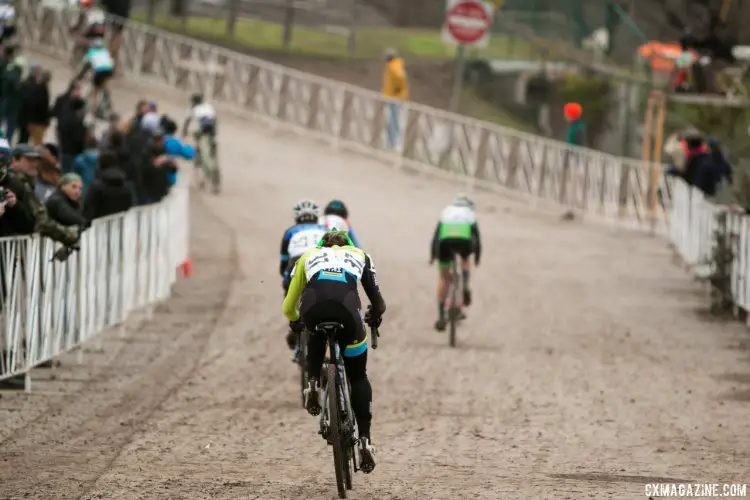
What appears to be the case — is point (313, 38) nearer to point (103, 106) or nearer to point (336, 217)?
point (103, 106)

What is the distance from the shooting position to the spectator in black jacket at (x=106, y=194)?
1927 centimetres

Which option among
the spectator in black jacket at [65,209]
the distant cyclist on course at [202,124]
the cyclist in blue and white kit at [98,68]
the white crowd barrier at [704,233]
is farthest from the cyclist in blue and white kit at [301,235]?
the cyclist in blue and white kit at [98,68]

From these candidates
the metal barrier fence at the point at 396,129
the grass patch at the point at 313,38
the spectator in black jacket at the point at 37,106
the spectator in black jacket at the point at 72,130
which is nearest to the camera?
the spectator in black jacket at the point at 72,130

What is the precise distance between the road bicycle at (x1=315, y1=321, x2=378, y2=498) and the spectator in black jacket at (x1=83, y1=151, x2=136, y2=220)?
784 centimetres

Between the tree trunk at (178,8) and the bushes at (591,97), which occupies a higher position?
the tree trunk at (178,8)

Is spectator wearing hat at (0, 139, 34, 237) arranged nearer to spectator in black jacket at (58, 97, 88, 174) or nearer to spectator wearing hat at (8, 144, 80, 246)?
spectator wearing hat at (8, 144, 80, 246)

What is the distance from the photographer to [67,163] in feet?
84.4

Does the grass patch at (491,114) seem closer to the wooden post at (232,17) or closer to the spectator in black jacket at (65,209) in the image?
the wooden post at (232,17)

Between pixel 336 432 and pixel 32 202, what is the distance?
492 centimetres

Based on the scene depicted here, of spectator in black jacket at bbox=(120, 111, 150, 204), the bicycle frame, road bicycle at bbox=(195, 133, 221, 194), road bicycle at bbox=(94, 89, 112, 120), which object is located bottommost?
road bicycle at bbox=(195, 133, 221, 194)

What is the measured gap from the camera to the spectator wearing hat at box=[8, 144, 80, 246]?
50.3 ft

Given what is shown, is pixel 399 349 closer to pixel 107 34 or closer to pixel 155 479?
pixel 155 479

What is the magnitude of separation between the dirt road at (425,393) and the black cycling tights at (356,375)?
0.46m

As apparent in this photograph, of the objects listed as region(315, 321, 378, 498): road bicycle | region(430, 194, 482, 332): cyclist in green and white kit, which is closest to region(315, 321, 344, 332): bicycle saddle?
region(315, 321, 378, 498): road bicycle
